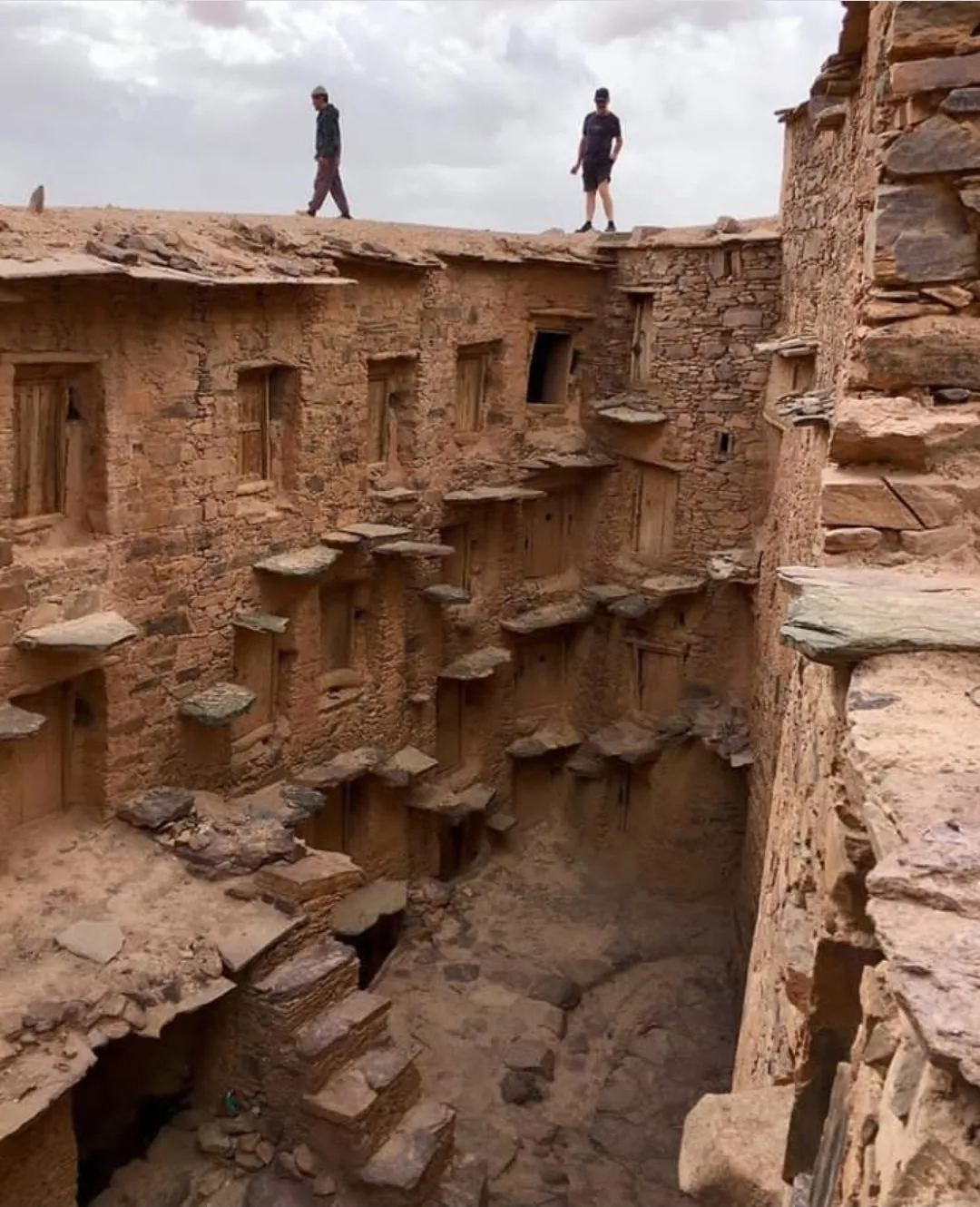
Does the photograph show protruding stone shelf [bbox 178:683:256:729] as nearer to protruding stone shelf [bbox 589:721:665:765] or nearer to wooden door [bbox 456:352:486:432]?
wooden door [bbox 456:352:486:432]

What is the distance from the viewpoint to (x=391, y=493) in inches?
543

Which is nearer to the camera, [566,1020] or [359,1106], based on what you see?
[359,1106]

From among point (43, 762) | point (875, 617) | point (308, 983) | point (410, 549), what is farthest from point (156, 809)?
point (875, 617)

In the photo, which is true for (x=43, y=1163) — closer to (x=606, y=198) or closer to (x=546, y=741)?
(x=546, y=741)

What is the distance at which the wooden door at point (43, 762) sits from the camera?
10711mm

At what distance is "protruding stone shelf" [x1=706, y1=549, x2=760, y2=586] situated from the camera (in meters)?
14.4

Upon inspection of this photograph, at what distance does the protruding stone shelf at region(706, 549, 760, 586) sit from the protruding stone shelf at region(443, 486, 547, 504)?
2.43m

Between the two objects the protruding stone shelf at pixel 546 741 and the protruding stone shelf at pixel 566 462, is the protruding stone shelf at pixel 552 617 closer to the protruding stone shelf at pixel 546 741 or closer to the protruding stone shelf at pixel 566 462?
the protruding stone shelf at pixel 546 741

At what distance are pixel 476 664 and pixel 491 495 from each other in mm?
2115

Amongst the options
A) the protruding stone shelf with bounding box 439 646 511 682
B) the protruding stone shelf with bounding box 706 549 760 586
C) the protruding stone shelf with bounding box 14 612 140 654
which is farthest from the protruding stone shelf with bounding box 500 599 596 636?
the protruding stone shelf with bounding box 14 612 140 654

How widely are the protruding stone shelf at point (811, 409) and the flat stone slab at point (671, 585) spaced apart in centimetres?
613

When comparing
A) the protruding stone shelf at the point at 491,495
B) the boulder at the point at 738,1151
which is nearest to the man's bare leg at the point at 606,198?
the protruding stone shelf at the point at 491,495

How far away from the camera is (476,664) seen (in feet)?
49.5

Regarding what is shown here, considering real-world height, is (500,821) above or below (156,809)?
below
